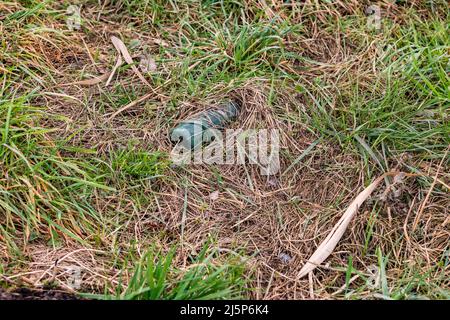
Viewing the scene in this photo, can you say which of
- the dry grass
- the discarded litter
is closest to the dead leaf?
the dry grass

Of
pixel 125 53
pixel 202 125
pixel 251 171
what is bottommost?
pixel 251 171

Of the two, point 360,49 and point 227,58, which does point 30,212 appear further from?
point 360,49

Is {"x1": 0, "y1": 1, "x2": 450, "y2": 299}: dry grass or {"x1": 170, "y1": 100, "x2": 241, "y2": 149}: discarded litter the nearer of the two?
{"x1": 0, "y1": 1, "x2": 450, "y2": 299}: dry grass

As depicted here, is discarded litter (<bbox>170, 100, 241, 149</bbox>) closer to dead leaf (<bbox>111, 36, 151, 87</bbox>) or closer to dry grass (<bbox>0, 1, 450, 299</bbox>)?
dry grass (<bbox>0, 1, 450, 299</bbox>)

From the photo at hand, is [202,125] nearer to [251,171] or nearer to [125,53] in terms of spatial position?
[251,171]

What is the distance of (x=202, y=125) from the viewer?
3.25m

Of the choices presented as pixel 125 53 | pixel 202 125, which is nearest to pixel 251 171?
pixel 202 125

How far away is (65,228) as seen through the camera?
112 inches

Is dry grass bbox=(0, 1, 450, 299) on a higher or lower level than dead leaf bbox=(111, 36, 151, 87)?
lower

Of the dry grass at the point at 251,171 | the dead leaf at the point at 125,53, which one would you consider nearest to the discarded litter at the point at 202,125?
the dry grass at the point at 251,171

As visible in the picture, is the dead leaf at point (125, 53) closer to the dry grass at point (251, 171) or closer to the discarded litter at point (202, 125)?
the dry grass at point (251, 171)

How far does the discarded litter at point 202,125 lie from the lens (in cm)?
322

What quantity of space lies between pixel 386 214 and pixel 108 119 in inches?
55.3

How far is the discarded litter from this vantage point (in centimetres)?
322
